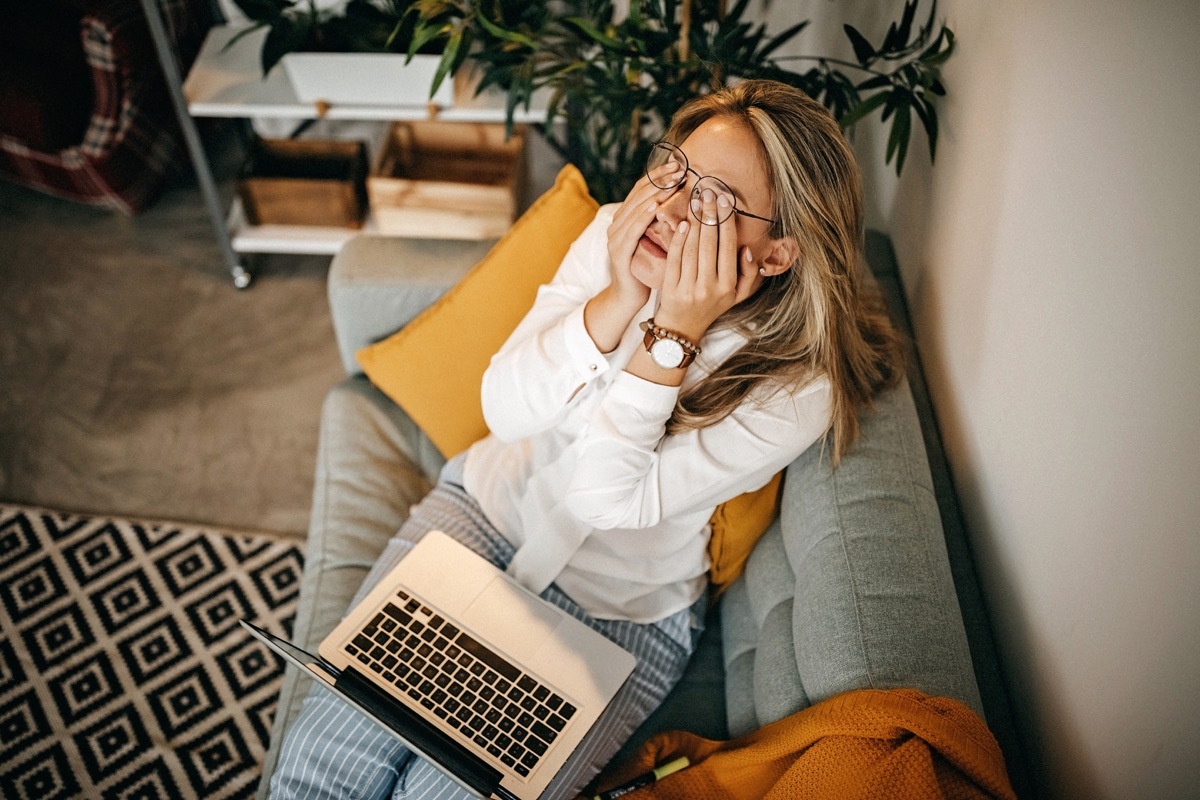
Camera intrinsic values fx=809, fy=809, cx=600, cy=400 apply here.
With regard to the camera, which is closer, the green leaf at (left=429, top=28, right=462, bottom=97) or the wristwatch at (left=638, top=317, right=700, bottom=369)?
the wristwatch at (left=638, top=317, right=700, bottom=369)

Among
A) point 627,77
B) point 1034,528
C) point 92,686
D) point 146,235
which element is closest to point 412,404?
point 627,77

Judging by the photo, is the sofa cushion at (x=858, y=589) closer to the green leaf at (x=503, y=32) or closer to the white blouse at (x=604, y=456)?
the white blouse at (x=604, y=456)

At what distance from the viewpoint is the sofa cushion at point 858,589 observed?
934 millimetres

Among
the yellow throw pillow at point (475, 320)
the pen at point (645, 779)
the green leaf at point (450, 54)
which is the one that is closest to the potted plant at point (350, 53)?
the green leaf at point (450, 54)

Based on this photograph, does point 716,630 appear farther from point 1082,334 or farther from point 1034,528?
point 1082,334

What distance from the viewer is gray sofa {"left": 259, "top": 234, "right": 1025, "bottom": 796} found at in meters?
0.96

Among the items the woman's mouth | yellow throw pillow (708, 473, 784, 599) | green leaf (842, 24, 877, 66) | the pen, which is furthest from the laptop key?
green leaf (842, 24, 877, 66)

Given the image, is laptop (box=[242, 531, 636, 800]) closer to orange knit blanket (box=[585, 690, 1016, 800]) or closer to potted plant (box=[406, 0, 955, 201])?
orange knit blanket (box=[585, 690, 1016, 800])

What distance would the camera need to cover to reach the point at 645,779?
3.63ft

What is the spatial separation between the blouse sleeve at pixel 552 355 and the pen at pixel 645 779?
20.2 inches

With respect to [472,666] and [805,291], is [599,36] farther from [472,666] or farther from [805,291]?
[472,666]

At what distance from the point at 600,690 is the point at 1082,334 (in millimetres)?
748

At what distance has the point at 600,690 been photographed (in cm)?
113

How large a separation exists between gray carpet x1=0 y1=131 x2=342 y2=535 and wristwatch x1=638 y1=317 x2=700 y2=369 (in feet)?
3.73
